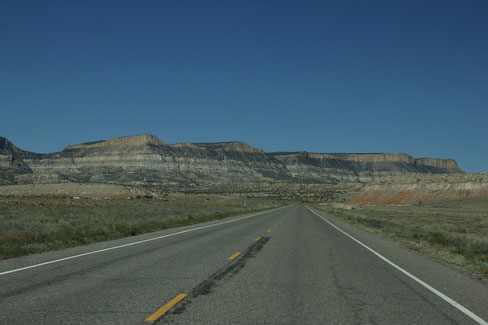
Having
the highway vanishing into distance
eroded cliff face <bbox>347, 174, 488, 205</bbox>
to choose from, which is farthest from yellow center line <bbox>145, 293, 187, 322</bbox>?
eroded cliff face <bbox>347, 174, 488, 205</bbox>

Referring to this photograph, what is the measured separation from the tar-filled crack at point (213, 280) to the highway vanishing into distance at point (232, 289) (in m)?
0.02

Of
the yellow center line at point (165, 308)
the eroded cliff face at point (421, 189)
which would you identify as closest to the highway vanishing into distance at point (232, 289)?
the yellow center line at point (165, 308)

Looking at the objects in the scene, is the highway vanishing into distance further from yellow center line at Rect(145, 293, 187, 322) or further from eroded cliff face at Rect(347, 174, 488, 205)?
eroded cliff face at Rect(347, 174, 488, 205)

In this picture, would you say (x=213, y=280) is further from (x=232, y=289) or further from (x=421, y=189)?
(x=421, y=189)

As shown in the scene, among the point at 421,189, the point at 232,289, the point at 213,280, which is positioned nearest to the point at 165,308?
the point at 232,289

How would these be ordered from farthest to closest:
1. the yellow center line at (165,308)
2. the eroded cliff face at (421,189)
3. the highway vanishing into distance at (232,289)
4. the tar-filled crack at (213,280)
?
the eroded cliff face at (421,189) → the tar-filled crack at (213,280) → the highway vanishing into distance at (232,289) → the yellow center line at (165,308)

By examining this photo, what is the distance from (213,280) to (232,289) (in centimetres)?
A: 89

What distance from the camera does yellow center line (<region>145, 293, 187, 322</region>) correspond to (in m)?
6.05

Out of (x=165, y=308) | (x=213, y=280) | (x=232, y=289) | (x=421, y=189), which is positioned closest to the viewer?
(x=165, y=308)

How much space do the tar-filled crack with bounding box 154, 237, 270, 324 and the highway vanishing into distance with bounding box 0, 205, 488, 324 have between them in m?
0.02

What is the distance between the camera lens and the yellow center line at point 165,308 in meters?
6.05

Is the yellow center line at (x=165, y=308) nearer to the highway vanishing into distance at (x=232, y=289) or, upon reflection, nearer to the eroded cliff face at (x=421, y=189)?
the highway vanishing into distance at (x=232, y=289)

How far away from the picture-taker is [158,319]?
600 centimetres

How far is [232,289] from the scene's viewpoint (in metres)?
8.17
